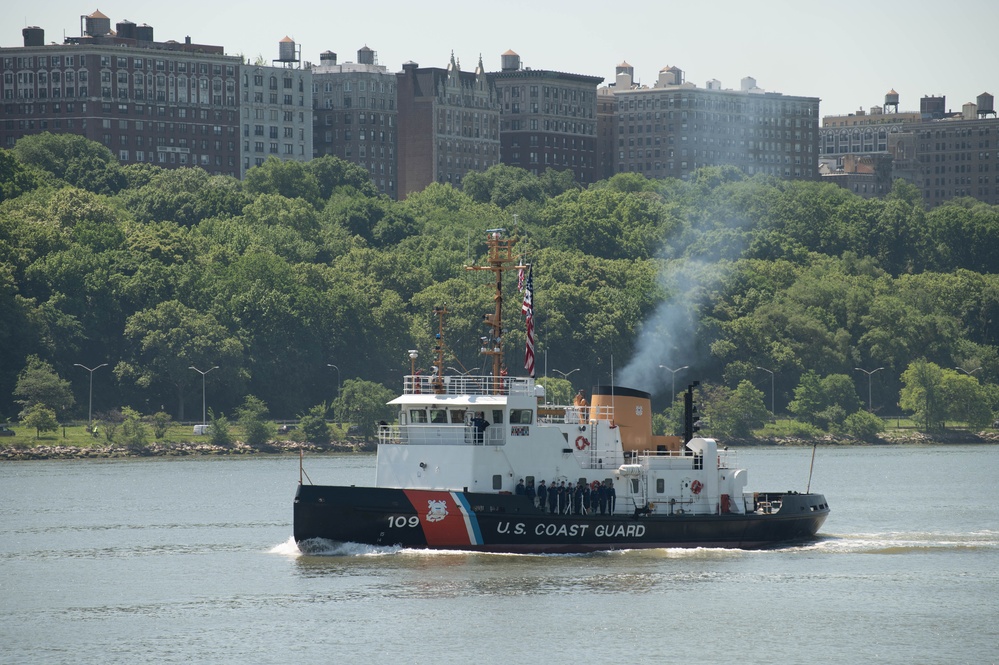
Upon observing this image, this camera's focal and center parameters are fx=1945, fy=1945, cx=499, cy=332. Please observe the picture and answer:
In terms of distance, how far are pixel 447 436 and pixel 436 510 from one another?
2.69 metres

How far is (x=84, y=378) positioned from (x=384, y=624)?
9493 centimetres

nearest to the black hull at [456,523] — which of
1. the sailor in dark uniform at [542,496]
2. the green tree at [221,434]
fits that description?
the sailor in dark uniform at [542,496]

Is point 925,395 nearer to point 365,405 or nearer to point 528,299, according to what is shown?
point 365,405

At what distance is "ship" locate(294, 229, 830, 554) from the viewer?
62000 mm

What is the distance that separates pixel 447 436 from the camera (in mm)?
63156

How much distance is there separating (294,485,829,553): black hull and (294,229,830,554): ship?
0.11 ft

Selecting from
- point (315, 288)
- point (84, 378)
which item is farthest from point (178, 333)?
point (315, 288)

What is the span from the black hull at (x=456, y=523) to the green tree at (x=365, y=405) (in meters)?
76.5

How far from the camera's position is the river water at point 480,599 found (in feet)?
169

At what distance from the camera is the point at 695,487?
2630 inches

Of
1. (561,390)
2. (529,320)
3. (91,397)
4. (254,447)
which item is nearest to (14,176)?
(91,397)

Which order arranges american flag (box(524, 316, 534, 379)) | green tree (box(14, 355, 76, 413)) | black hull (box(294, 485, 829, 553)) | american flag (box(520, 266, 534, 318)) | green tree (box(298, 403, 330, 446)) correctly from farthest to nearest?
1. green tree (box(298, 403, 330, 446))
2. green tree (box(14, 355, 76, 413))
3. american flag (box(520, 266, 534, 318))
4. american flag (box(524, 316, 534, 379))
5. black hull (box(294, 485, 829, 553))

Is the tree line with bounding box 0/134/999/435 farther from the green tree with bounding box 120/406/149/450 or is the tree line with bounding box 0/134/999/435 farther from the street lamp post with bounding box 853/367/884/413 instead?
the green tree with bounding box 120/406/149/450

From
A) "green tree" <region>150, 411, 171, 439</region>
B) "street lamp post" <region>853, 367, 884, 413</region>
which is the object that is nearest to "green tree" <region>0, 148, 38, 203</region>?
"green tree" <region>150, 411, 171, 439</region>
